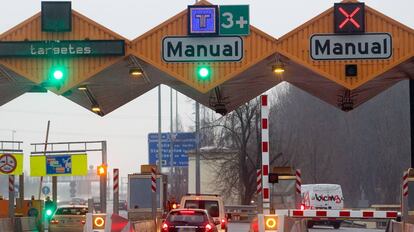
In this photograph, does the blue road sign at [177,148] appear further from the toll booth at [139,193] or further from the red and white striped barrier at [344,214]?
the red and white striped barrier at [344,214]

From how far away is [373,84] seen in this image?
25.2 m

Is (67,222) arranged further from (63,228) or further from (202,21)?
(202,21)

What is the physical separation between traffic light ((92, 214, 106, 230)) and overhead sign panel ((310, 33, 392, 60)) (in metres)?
6.73

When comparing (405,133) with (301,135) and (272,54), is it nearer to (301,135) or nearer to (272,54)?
(301,135)

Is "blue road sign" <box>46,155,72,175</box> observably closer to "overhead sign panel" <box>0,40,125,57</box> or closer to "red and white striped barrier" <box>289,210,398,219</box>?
"overhead sign panel" <box>0,40,125,57</box>

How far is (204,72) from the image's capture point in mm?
21234

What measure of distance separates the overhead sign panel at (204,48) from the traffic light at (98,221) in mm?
4471

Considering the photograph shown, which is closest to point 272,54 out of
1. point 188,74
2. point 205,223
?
point 188,74

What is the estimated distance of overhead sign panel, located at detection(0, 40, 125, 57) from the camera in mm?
21062

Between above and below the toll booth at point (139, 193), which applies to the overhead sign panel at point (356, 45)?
above

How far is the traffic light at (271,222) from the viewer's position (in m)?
17.4

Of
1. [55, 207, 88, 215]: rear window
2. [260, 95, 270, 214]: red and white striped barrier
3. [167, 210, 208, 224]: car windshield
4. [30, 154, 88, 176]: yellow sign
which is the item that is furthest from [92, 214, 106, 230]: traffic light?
[30, 154, 88, 176]: yellow sign

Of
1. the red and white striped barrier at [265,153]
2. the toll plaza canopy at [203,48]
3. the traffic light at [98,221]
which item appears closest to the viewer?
the red and white striped barrier at [265,153]

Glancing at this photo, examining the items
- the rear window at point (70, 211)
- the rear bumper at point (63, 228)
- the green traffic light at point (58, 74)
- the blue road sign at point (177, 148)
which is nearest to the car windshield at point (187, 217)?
the green traffic light at point (58, 74)
